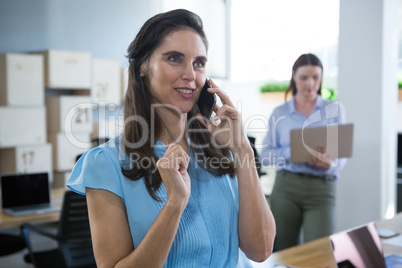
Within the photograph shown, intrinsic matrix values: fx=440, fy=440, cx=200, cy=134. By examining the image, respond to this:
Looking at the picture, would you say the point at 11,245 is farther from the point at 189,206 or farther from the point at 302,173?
the point at 189,206

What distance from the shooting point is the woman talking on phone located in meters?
1.04

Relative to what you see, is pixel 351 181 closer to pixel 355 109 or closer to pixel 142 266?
→ pixel 355 109

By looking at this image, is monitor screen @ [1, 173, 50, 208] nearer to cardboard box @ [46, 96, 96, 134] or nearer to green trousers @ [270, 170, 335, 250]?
green trousers @ [270, 170, 335, 250]

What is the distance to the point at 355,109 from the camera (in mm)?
3256

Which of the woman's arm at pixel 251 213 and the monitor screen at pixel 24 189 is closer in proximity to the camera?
the woman's arm at pixel 251 213

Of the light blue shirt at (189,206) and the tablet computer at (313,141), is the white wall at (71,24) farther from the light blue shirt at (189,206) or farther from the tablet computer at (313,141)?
the light blue shirt at (189,206)

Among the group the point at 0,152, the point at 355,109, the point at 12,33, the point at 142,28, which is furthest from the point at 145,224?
the point at 12,33

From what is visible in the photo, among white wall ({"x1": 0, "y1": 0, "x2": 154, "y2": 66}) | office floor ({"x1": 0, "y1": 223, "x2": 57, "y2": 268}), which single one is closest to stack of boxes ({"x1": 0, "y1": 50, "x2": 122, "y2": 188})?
white wall ({"x1": 0, "y1": 0, "x2": 154, "y2": 66})

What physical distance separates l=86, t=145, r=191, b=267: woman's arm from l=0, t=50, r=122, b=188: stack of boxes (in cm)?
358

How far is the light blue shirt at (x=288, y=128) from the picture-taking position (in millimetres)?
2578

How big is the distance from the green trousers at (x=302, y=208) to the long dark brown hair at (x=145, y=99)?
141 centimetres

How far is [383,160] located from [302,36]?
1.16 m

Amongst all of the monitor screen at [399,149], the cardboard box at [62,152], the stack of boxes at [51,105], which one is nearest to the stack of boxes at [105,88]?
the stack of boxes at [51,105]

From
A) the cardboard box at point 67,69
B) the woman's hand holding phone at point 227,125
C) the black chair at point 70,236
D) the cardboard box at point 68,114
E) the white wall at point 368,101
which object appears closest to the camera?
the woman's hand holding phone at point 227,125
